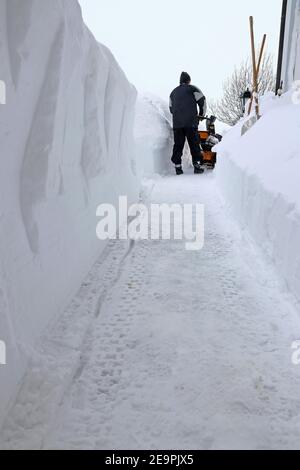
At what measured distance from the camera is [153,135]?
271 inches

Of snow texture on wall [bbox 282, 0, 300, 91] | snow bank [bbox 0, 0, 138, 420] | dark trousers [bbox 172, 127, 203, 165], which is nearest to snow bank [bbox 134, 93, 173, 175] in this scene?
dark trousers [bbox 172, 127, 203, 165]

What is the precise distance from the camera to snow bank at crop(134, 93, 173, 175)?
21.5 feet

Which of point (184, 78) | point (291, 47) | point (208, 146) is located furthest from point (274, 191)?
point (208, 146)

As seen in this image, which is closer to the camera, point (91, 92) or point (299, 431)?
point (299, 431)

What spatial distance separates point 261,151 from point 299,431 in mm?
2403

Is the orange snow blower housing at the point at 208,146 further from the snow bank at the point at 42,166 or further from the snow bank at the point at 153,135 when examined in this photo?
the snow bank at the point at 42,166

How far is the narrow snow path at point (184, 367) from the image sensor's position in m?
1.09

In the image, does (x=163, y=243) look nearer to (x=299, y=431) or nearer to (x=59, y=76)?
(x=59, y=76)

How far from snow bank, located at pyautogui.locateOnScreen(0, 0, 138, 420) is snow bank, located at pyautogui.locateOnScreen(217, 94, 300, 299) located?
1121mm

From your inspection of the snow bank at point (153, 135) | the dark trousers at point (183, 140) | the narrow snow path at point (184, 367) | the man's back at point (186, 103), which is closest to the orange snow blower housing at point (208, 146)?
the snow bank at point (153, 135)
